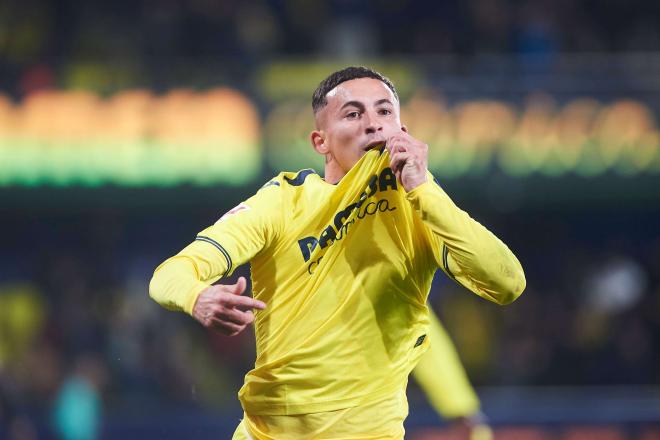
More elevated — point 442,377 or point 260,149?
point 260,149

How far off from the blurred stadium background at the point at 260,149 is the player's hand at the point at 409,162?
849 centimetres

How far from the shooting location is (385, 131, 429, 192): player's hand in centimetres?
398

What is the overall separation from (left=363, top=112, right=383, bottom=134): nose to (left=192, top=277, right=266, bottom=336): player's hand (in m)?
0.93

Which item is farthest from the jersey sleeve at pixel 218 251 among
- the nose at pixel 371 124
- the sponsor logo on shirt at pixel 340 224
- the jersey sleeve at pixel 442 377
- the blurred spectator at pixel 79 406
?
the blurred spectator at pixel 79 406

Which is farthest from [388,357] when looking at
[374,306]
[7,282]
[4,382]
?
[7,282]

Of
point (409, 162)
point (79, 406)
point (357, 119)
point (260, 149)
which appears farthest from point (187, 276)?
point (260, 149)

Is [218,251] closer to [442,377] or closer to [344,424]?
[344,424]

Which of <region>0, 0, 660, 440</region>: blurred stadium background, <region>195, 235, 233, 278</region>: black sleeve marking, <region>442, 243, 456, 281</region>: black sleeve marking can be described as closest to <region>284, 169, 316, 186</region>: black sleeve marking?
<region>195, 235, 233, 278</region>: black sleeve marking

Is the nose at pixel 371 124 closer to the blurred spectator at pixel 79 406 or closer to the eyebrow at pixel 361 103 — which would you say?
the eyebrow at pixel 361 103

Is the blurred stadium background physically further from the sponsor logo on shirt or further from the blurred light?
the sponsor logo on shirt

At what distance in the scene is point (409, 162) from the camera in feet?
13.1

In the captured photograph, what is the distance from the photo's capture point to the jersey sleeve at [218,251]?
3.87m

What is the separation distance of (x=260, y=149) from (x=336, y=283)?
30.7ft

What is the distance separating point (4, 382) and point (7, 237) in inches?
189
